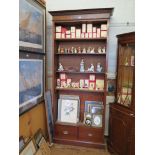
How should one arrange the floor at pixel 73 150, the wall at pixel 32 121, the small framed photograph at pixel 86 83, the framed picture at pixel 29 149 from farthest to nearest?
the small framed photograph at pixel 86 83 → the floor at pixel 73 150 → the wall at pixel 32 121 → the framed picture at pixel 29 149

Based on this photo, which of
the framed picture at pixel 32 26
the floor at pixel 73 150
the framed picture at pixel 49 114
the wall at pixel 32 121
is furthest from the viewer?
the framed picture at pixel 49 114

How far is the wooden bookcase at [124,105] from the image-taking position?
2305 millimetres

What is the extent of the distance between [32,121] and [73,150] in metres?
0.88

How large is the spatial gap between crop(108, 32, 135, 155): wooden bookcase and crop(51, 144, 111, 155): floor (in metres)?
0.20

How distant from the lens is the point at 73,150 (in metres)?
2.80

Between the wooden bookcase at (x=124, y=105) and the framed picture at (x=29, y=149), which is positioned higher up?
the wooden bookcase at (x=124, y=105)

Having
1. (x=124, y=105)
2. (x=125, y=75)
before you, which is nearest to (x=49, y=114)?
(x=124, y=105)

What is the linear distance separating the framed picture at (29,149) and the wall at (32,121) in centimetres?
15

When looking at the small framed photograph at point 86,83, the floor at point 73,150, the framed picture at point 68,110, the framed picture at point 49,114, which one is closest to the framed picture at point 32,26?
the framed picture at point 49,114

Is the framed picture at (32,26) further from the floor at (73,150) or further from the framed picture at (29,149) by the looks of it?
the floor at (73,150)

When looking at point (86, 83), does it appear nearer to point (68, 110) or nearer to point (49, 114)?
point (68, 110)
